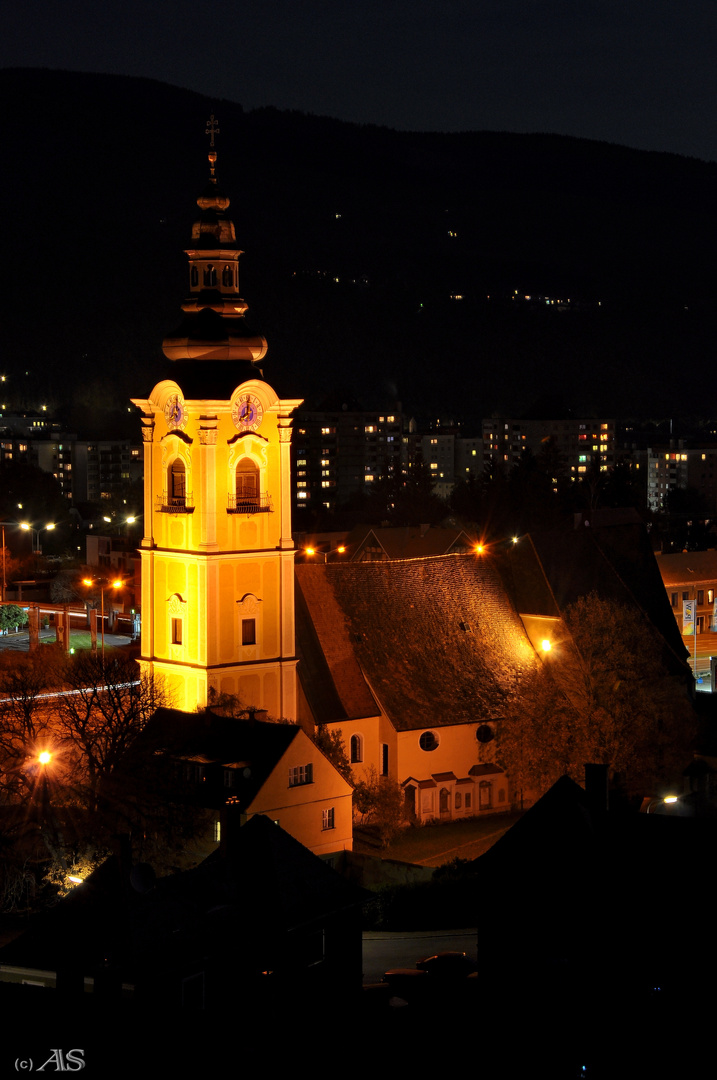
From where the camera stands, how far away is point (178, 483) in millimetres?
59844

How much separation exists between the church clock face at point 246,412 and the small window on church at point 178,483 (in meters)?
2.32

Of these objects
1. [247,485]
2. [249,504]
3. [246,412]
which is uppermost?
[246,412]

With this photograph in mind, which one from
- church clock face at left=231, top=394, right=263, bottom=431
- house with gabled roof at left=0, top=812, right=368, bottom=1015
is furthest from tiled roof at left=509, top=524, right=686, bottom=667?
house with gabled roof at left=0, top=812, right=368, bottom=1015

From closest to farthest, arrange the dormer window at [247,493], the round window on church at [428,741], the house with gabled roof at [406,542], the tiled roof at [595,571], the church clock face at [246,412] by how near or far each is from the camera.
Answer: the church clock face at [246,412] → the dormer window at [247,493] → the round window on church at [428,741] → the tiled roof at [595,571] → the house with gabled roof at [406,542]

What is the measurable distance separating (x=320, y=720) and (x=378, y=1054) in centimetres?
3024

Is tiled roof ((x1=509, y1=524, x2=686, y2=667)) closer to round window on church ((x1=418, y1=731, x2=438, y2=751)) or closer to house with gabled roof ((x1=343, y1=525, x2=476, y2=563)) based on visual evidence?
round window on church ((x1=418, y1=731, x2=438, y2=751))

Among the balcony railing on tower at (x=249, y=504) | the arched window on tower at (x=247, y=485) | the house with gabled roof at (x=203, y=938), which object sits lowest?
the house with gabled roof at (x=203, y=938)

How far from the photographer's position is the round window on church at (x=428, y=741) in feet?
194

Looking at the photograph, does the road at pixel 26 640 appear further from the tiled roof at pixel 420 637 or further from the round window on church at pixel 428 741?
the round window on church at pixel 428 741

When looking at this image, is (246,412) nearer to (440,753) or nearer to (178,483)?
(178,483)

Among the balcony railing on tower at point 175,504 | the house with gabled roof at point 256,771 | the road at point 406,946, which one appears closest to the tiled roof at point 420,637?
the balcony railing on tower at point 175,504

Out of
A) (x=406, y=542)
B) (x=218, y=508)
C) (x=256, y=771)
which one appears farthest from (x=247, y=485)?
(x=406, y=542)

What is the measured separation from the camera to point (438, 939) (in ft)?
147

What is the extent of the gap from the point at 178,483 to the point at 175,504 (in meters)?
0.73
